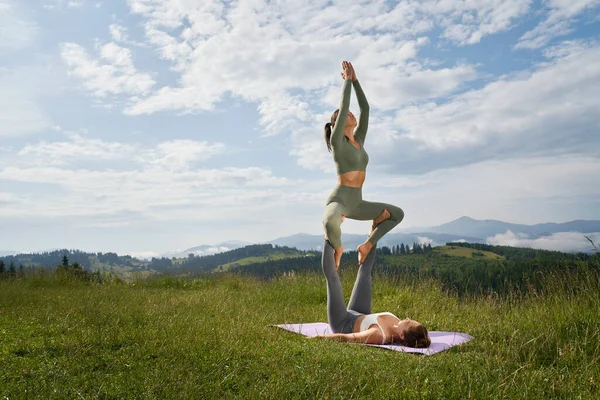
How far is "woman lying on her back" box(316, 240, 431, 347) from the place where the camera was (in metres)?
6.50

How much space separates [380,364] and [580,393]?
1.91 metres

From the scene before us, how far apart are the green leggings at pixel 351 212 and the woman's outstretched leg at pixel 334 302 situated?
207 millimetres

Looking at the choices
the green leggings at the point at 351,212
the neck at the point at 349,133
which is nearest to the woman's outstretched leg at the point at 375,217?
the green leggings at the point at 351,212

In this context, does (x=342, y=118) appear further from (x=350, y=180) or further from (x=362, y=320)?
(x=362, y=320)

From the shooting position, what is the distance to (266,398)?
401 cm

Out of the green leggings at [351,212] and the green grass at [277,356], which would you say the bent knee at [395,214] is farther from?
the green grass at [277,356]

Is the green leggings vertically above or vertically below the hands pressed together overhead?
below

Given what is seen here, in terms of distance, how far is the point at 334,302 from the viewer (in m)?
7.40

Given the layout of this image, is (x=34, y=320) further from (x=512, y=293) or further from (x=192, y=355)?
(x=512, y=293)

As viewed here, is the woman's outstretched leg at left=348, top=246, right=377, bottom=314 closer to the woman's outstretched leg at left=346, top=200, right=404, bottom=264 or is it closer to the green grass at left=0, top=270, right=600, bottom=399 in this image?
the woman's outstretched leg at left=346, top=200, right=404, bottom=264

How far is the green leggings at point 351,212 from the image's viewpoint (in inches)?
288

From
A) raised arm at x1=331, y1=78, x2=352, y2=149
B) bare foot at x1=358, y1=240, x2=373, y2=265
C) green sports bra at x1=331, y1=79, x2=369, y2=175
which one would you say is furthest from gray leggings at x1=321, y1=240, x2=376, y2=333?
raised arm at x1=331, y1=78, x2=352, y2=149

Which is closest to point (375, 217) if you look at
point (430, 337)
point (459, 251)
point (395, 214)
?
point (395, 214)

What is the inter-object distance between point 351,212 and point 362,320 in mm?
1724
